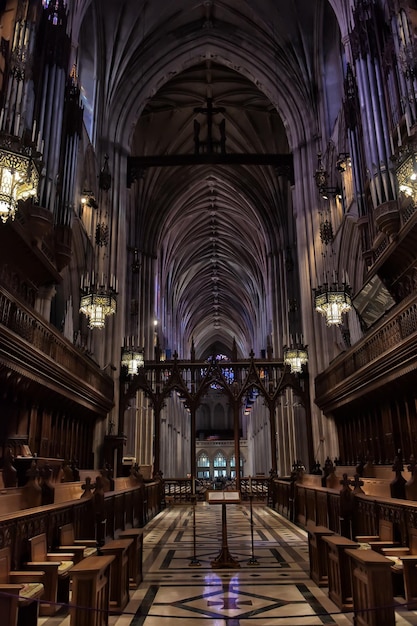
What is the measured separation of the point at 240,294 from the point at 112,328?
96.8 feet

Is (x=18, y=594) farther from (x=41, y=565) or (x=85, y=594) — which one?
(x=41, y=565)

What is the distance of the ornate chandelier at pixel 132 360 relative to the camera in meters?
18.0

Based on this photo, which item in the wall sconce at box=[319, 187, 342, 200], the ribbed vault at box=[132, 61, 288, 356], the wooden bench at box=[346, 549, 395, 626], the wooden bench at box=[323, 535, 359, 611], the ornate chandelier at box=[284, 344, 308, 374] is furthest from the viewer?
the ribbed vault at box=[132, 61, 288, 356]

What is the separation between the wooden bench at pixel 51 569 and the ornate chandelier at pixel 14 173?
4.19m

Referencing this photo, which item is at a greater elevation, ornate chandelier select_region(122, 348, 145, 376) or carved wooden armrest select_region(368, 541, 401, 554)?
ornate chandelier select_region(122, 348, 145, 376)

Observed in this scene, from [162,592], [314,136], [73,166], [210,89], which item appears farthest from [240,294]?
[162,592]

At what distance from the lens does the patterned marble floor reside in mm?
4496

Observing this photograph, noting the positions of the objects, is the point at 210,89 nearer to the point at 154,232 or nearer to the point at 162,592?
the point at 154,232

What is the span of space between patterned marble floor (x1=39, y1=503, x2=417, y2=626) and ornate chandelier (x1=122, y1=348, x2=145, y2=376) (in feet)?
27.4

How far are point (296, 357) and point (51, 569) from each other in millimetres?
14137

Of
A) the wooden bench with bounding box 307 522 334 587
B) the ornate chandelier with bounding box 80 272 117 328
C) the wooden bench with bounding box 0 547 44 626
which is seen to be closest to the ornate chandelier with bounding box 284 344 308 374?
the ornate chandelier with bounding box 80 272 117 328

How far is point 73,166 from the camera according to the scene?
1259cm

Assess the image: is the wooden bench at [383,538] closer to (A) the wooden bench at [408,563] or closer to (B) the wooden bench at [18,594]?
(A) the wooden bench at [408,563]

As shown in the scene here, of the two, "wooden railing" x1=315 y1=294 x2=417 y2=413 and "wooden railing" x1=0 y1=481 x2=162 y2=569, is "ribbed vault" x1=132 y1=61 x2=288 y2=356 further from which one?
"wooden railing" x1=0 y1=481 x2=162 y2=569
